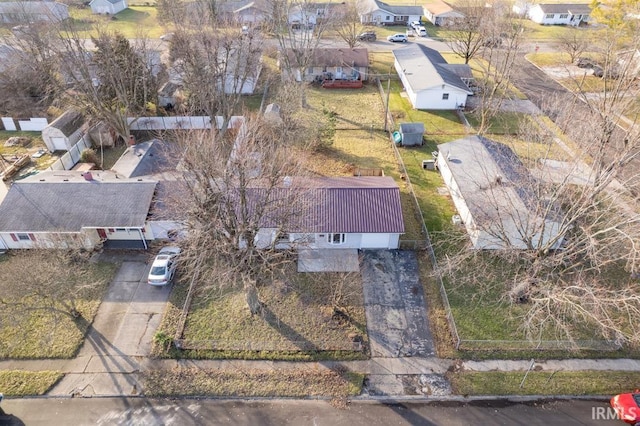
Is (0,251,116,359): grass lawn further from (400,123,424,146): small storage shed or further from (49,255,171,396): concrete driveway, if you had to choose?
(400,123,424,146): small storage shed

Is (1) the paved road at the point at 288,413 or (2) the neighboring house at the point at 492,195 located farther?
(2) the neighboring house at the point at 492,195

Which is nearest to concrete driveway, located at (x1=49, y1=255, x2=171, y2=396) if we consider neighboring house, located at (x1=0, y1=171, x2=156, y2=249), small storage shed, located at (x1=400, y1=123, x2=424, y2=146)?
neighboring house, located at (x1=0, y1=171, x2=156, y2=249)

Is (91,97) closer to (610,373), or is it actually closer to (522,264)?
(522,264)

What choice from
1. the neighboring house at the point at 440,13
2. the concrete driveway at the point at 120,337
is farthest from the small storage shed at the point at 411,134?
the neighboring house at the point at 440,13

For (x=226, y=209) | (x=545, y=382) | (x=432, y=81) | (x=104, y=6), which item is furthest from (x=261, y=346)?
(x=104, y=6)

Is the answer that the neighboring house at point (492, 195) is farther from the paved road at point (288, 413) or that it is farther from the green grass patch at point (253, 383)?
the green grass patch at point (253, 383)

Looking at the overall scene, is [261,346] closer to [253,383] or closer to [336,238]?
[253,383]

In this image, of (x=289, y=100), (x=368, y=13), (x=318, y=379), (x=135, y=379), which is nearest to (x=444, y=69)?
(x=289, y=100)
